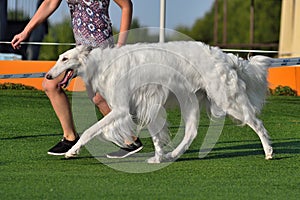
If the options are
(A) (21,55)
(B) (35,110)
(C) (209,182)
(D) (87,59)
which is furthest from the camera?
(A) (21,55)

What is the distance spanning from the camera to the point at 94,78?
8250 millimetres

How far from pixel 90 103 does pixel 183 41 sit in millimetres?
1367

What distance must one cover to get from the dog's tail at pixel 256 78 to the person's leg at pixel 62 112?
1732 millimetres

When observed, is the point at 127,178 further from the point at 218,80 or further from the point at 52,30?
the point at 52,30

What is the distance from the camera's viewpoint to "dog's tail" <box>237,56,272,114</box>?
29.2ft

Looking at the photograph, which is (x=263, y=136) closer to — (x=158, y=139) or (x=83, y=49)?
(x=158, y=139)

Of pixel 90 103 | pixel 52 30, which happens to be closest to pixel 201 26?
pixel 52 30

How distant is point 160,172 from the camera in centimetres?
789

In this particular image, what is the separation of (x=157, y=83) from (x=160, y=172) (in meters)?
0.88

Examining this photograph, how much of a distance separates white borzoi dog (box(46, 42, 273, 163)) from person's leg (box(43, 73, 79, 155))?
1.50 feet

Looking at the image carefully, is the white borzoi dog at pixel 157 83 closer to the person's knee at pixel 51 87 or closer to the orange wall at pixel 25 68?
the person's knee at pixel 51 87

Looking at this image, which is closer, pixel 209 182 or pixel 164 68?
pixel 209 182

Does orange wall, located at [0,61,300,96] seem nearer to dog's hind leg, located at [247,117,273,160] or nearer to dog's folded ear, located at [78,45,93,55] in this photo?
dog's hind leg, located at [247,117,273,160]

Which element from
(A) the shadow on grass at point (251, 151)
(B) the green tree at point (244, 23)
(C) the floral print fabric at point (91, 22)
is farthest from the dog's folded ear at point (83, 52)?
(B) the green tree at point (244, 23)
